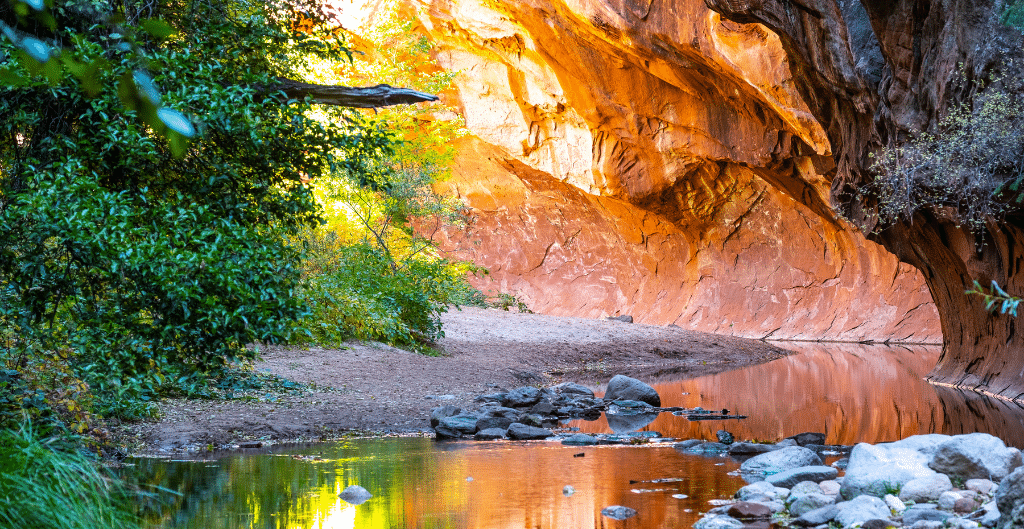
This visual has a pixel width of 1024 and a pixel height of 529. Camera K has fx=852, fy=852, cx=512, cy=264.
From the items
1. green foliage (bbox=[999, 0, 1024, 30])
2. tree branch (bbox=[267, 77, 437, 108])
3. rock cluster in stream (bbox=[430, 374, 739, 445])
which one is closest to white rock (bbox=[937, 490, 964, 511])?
rock cluster in stream (bbox=[430, 374, 739, 445])

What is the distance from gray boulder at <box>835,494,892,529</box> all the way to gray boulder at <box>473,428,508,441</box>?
4816 mm

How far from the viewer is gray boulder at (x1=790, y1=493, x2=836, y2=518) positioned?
19.2 ft

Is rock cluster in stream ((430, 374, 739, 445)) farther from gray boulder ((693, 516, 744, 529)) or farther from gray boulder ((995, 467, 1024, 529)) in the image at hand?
gray boulder ((995, 467, 1024, 529))

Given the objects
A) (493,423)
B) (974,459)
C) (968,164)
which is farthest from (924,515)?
(968,164)

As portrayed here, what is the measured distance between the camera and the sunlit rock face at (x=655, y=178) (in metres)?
24.1

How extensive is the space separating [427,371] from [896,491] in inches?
371

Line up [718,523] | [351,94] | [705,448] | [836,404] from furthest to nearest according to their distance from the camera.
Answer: [836,404] → [705,448] → [351,94] → [718,523]

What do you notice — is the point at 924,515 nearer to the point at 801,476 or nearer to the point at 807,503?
the point at 807,503

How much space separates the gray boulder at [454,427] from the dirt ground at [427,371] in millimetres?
446

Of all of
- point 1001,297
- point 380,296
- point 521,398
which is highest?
point 380,296

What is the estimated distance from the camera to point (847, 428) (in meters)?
10.6

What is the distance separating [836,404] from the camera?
42.5ft

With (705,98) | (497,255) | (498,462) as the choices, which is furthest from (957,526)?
(497,255)

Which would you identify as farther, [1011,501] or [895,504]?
[895,504]
